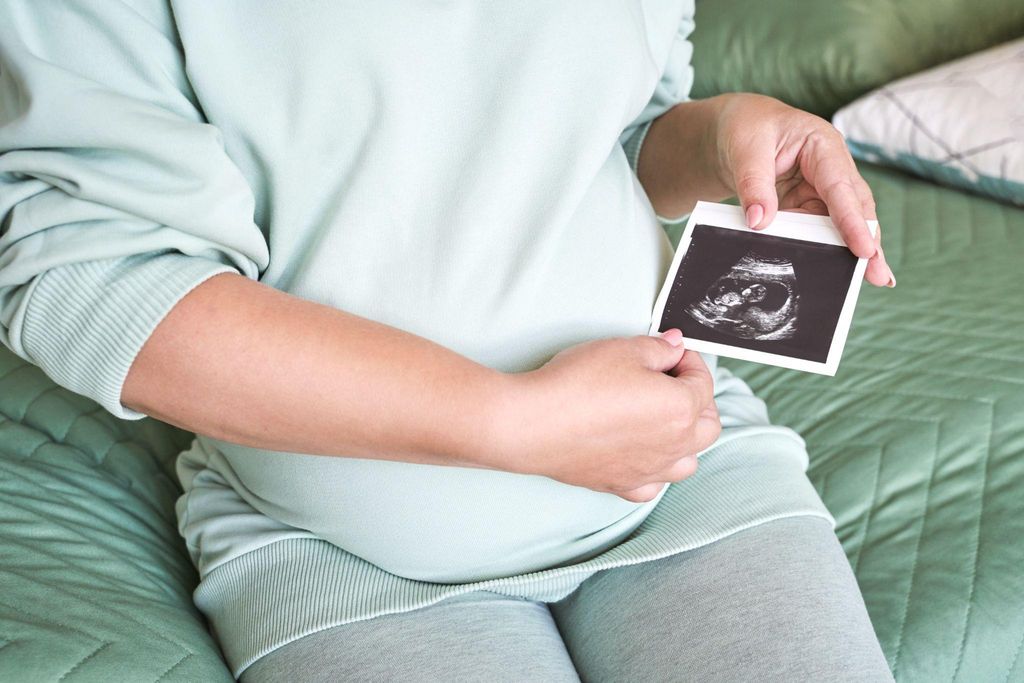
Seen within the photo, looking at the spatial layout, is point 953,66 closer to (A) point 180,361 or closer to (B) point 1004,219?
(B) point 1004,219

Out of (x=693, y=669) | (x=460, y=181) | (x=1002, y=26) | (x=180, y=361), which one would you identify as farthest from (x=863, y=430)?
(x=1002, y=26)

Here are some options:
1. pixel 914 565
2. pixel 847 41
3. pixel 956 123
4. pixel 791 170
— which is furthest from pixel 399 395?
pixel 847 41

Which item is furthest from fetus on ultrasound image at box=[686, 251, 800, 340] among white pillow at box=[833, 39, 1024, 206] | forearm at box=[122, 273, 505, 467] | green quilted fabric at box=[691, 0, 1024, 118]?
green quilted fabric at box=[691, 0, 1024, 118]

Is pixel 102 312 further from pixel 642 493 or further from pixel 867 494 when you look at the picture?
pixel 867 494

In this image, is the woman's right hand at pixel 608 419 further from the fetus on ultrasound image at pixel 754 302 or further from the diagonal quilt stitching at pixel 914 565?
the diagonal quilt stitching at pixel 914 565

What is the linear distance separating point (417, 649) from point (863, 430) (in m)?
0.60

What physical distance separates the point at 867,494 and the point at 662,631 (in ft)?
1.25

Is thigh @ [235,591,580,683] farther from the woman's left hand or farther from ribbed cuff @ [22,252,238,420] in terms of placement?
the woman's left hand

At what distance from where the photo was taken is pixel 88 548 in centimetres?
82

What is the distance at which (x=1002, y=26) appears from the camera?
5.31 feet

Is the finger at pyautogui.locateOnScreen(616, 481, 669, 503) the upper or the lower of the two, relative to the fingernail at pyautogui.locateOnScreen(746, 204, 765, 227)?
lower

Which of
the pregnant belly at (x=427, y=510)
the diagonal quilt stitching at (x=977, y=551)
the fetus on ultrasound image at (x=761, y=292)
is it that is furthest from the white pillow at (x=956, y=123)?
the pregnant belly at (x=427, y=510)

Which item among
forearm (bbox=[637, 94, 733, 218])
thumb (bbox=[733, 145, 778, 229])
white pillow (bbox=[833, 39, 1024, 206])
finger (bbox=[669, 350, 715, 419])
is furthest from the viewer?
white pillow (bbox=[833, 39, 1024, 206])

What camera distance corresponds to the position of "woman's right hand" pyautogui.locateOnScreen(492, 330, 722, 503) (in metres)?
0.64
